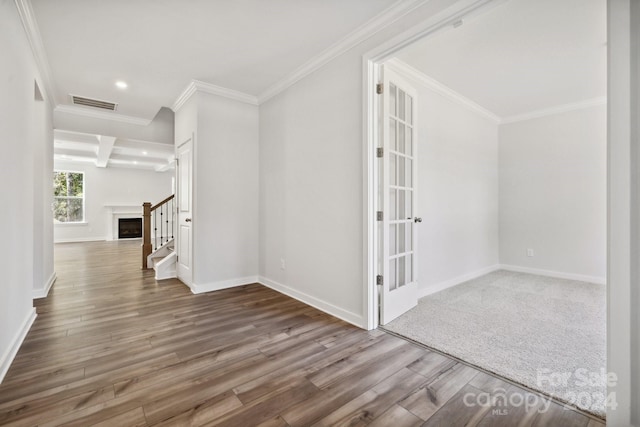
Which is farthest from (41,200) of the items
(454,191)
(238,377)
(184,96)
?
(454,191)

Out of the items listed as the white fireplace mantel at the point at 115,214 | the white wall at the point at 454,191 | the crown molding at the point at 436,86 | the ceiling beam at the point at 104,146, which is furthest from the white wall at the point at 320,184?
the white fireplace mantel at the point at 115,214

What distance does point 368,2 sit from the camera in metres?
2.13

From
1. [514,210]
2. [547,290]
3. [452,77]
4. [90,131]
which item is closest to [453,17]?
[452,77]

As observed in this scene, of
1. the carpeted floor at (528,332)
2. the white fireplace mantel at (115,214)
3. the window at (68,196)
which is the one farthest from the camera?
the white fireplace mantel at (115,214)

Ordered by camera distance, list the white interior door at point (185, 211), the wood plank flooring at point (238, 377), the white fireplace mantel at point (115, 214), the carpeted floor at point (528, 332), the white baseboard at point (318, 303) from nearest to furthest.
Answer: the wood plank flooring at point (238, 377) < the carpeted floor at point (528, 332) < the white baseboard at point (318, 303) < the white interior door at point (185, 211) < the white fireplace mantel at point (115, 214)

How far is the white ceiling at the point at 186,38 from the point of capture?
2.19m

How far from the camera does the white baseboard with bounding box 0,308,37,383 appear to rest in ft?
5.77

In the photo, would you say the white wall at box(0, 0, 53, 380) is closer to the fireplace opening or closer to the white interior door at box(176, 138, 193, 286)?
the white interior door at box(176, 138, 193, 286)

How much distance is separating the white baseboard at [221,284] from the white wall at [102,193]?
8.02m

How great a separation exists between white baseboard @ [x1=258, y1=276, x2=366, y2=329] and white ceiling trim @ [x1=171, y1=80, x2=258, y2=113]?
243 centimetres

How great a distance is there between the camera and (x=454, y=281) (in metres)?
3.83

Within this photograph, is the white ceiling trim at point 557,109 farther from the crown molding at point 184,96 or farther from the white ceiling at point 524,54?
the crown molding at point 184,96

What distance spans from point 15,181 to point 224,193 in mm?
1912

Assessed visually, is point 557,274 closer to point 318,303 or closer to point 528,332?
point 528,332
